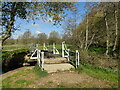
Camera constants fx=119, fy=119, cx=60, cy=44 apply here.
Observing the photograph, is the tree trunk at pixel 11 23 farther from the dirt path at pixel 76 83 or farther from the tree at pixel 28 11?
the dirt path at pixel 76 83

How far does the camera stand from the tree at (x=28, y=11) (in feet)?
19.7

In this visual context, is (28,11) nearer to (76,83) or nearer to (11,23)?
(11,23)

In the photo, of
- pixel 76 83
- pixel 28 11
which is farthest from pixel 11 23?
pixel 76 83

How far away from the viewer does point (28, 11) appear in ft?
20.3

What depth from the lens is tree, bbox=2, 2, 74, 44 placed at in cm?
599

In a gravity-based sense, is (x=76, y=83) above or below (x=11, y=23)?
below

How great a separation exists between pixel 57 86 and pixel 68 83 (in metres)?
0.50

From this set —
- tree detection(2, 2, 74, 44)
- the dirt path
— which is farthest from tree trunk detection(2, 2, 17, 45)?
the dirt path

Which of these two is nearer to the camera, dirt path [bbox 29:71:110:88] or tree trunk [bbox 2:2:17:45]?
dirt path [bbox 29:71:110:88]

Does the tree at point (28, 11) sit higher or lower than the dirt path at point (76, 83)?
higher

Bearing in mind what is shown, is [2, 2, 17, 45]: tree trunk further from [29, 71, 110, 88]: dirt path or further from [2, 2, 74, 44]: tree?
[29, 71, 110, 88]: dirt path

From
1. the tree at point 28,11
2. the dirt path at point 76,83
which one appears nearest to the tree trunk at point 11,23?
the tree at point 28,11

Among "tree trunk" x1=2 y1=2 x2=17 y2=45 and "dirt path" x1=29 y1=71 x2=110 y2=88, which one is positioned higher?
"tree trunk" x1=2 y1=2 x2=17 y2=45

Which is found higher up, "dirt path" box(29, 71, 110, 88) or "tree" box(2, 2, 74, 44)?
"tree" box(2, 2, 74, 44)
